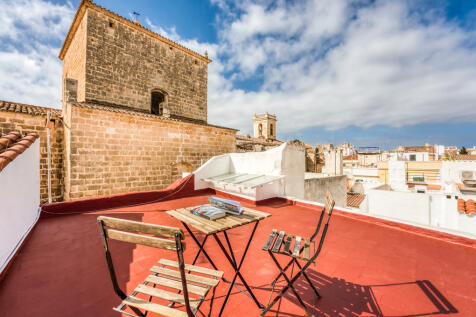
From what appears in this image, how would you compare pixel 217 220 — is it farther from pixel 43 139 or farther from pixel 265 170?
pixel 43 139

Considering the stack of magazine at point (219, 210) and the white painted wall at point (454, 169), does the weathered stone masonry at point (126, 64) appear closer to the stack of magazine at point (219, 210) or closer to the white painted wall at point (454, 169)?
the stack of magazine at point (219, 210)

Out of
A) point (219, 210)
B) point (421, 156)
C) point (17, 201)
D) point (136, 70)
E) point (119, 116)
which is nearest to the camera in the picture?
point (219, 210)

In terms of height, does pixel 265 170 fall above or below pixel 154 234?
above

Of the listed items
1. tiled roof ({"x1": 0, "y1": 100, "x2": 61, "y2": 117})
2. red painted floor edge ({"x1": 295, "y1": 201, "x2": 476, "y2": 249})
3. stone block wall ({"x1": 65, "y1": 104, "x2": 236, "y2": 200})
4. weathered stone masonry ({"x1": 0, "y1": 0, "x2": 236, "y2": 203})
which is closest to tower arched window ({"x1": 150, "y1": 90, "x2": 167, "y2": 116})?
weathered stone masonry ({"x1": 0, "y1": 0, "x2": 236, "y2": 203})

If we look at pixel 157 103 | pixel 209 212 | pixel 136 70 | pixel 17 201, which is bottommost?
pixel 17 201

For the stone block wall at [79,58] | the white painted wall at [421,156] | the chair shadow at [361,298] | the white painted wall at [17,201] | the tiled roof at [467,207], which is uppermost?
the stone block wall at [79,58]

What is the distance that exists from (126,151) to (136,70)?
4.91m

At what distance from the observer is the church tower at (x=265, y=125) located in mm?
37062

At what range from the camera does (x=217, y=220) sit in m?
1.88

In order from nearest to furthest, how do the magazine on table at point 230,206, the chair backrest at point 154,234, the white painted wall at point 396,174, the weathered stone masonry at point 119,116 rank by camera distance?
the chair backrest at point 154,234 < the magazine on table at point 230,206 < the weathered stone masonry at point 119,116 < the white painted wall at point 396,174

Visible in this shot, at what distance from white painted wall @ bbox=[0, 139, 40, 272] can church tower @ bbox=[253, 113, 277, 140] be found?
3390cm

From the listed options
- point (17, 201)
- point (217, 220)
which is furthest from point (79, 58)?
point (217, 220)

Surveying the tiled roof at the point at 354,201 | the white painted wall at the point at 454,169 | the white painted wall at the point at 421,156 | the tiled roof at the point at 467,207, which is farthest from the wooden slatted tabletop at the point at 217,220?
the white painted wall at the point at 421,156

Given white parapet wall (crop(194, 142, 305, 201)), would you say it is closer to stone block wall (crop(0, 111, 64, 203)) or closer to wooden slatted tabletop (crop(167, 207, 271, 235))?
wooden slatted tabletop (crop(167, 207, 271, 235))
